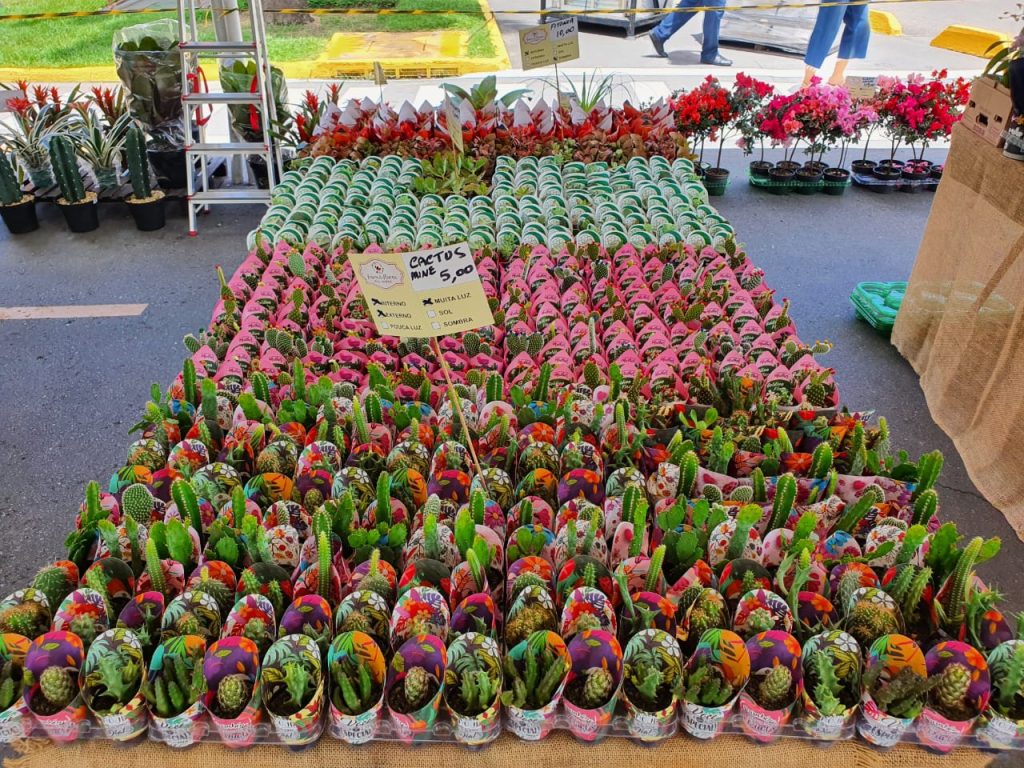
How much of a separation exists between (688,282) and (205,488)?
5.30 feet

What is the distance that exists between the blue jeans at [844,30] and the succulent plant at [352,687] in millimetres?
7331

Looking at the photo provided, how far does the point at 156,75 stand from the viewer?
5176mm

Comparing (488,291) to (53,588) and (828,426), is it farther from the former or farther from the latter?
(53,588)

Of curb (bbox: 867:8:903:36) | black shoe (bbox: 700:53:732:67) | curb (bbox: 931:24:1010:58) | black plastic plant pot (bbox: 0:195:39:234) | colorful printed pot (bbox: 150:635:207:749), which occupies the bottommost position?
black plastic plant pot (bbox: 0:195:39:234)

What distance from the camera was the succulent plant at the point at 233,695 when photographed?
50.9 inches

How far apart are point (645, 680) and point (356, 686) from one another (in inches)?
18.8

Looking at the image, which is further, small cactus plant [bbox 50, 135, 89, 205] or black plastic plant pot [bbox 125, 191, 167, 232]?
black plastic plant pot [bbox 125, 191, 167, 232]

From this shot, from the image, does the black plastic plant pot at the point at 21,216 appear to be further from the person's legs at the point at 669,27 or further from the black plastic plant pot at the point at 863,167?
the person's legs at the point at 669,27

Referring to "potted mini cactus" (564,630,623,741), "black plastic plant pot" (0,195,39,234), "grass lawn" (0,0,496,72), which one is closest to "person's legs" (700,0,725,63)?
"grass lawn" (0,0,496,72)

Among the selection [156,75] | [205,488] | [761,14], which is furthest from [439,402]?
[761,14]

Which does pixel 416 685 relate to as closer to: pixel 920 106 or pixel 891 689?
pixel 891 689

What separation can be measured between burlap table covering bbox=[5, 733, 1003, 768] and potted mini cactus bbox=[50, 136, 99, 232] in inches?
163

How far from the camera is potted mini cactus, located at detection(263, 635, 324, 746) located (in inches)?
51.2

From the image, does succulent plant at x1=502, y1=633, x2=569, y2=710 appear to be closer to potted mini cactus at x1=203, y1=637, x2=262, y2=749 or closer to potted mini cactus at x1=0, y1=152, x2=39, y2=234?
potted mini cactus at x1=203, y1=637, x2=262, y2=749
